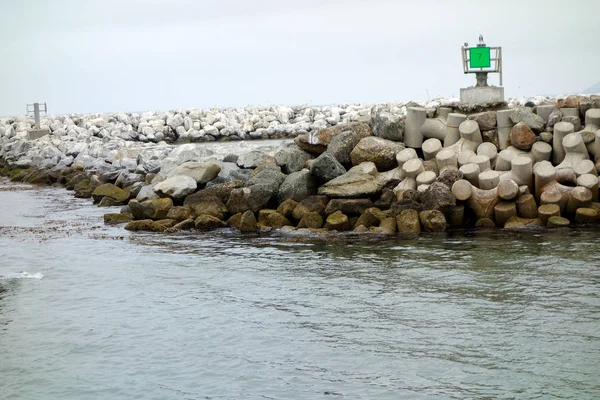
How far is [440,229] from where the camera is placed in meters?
15.6

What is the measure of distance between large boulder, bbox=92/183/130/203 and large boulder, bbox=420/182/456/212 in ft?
33.4

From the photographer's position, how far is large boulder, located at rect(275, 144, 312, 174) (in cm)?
1916

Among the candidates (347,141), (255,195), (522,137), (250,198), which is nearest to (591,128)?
(522,137)

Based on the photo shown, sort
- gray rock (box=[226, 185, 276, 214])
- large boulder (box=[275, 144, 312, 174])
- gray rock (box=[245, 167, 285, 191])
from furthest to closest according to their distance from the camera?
large boulder (box=[275, 144, 312, 174]) → gray rock (box=[245, 167, 285, 191]) → gray rock (box=[226, 185, 276, 214])

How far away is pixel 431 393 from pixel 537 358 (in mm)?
1491

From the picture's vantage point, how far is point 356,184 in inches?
656

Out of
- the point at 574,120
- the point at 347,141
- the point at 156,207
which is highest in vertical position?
the point at 574,120

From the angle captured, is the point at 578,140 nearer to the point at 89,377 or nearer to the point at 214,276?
the point at 214,276

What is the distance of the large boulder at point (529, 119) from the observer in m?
17.1

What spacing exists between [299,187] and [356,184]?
1340 mm

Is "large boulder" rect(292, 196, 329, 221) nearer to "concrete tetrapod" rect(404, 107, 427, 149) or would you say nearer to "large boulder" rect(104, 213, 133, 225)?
"concrete tetrapod" rect(404, 107, 427, 149)

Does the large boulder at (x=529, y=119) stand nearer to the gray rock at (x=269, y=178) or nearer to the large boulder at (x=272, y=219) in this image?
the gray rock at (x=269, y=178)

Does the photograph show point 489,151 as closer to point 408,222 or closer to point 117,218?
point 408,222

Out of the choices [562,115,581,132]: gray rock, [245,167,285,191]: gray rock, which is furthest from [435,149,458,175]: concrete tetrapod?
[245,167,285,191]: gray rock
